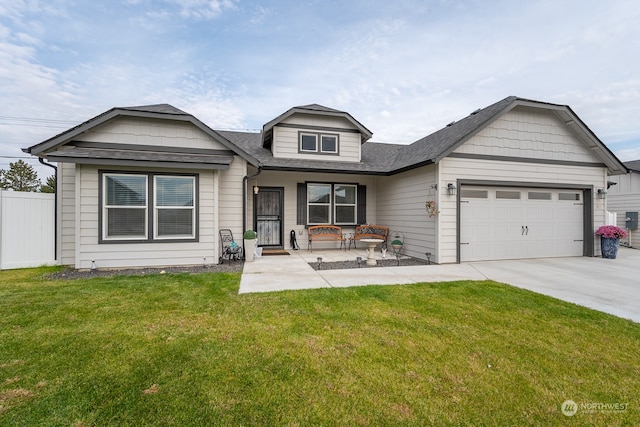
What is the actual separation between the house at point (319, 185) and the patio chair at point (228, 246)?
0.58 ft

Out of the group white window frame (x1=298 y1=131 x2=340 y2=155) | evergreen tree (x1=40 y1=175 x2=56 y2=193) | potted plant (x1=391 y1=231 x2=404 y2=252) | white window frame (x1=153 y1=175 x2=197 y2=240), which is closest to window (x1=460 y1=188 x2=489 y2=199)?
potted plant (x1=391 y1=231 x2=404 y2=252)

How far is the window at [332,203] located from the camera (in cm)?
1040

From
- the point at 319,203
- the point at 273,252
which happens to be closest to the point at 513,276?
the point at 319,203

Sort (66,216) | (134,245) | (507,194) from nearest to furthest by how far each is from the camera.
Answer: (134,245), (66,216), (507,194)

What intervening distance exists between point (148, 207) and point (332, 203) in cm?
A: 599

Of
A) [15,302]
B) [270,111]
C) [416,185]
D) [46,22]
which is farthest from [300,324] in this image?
[270,111]

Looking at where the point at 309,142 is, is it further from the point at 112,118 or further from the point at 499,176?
the point at 499,176

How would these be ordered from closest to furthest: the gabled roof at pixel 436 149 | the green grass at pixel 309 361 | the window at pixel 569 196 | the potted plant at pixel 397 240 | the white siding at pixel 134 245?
1. the green grass at pixel 309 361
2. the white siding at pixel 134 245
3. the gabled roof at pixel 436 149
4. the window at pixel 569 196
5. the potted plant at pixel 397 240

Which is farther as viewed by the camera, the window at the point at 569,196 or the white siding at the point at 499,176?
the window at the point at 569,196

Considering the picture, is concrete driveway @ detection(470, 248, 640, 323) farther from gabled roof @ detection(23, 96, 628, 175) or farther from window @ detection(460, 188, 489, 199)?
gabled roof @ detection(23, 96, 628, 175)

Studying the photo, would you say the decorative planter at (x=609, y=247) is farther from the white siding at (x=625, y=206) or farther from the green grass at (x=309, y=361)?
the green grass at (x=309, y=361)

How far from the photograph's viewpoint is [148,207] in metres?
6.84

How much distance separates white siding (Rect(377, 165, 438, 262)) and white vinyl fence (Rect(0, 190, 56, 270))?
9.67 metres

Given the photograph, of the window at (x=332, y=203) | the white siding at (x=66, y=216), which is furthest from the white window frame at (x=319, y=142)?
the white siding at (x=66, y=216)
